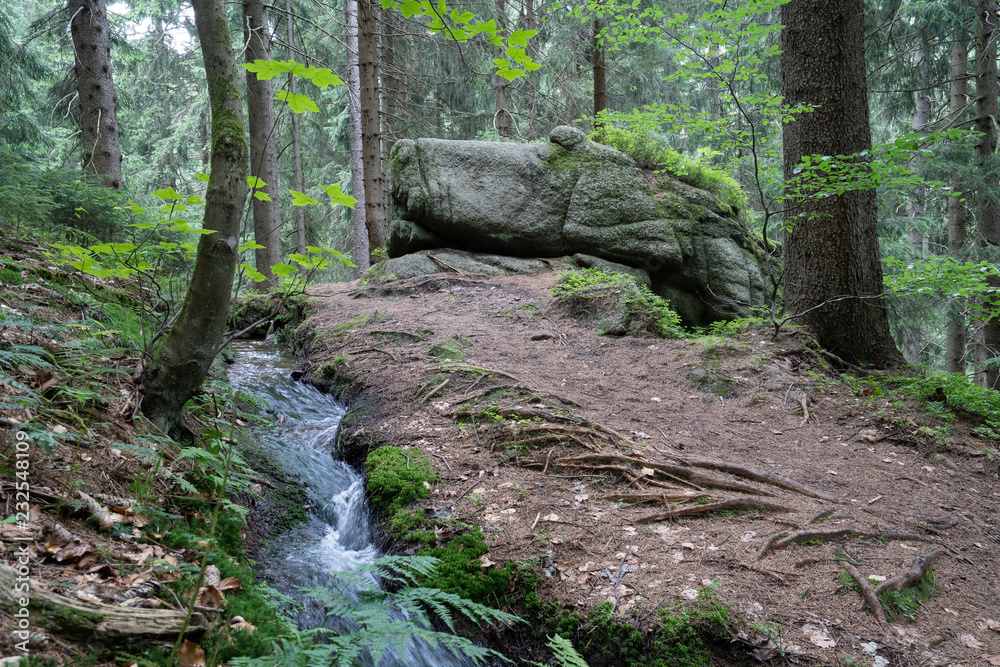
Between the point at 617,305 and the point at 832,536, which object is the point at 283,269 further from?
the point at 617,305

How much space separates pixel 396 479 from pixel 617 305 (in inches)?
177

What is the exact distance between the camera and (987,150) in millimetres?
9352

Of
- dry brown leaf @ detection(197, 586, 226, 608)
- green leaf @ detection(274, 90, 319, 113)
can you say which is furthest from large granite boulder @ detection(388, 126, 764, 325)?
dry brown leaf @ detection(197, 586, 226, 608)

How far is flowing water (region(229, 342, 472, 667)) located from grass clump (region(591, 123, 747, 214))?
7.99m

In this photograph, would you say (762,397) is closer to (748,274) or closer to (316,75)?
(316,75)

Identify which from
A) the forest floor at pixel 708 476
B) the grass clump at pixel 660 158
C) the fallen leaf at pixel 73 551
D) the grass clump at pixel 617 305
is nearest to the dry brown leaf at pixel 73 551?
the fallen leaf at pixel 73 551

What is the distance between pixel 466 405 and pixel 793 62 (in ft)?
17.3

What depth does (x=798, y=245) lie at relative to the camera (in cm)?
599

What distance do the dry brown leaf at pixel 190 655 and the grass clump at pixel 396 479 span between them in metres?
1.75

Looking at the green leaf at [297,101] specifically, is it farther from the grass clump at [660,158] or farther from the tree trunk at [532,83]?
the tree trunk at [532,83]

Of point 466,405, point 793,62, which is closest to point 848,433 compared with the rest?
point 466,405

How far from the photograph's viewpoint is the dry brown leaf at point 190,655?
5.79 feet

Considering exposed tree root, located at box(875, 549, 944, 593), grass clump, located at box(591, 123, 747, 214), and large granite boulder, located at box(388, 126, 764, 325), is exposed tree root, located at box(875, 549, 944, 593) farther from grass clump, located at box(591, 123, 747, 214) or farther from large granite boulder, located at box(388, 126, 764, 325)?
grass clump, located at box(591, 123, 747, 214)

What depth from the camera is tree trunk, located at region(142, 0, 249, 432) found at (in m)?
2.97
